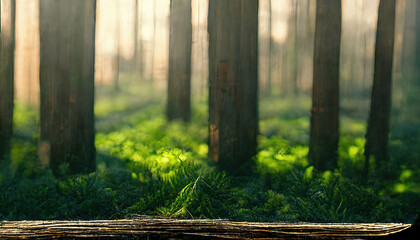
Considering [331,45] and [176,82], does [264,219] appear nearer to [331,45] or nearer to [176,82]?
[331,45]

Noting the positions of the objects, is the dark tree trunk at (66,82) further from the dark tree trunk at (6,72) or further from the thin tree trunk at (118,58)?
the thin tree trunk at (118,58)

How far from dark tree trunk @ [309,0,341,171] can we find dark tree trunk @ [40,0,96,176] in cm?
317

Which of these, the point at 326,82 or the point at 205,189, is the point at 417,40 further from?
the point at 205,189

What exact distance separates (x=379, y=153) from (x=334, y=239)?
3328mm

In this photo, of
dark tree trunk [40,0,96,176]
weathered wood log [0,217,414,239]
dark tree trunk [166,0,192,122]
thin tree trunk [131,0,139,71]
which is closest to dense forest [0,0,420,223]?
dark tree trunk [40,0,96,176]

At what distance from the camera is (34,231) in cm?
280

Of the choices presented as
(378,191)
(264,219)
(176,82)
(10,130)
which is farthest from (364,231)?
(176,82)

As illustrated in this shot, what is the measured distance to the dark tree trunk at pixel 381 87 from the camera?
5477 mm

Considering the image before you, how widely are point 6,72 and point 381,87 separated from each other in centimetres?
574

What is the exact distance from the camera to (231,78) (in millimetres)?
4883

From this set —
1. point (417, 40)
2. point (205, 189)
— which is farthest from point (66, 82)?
point (417, 40)

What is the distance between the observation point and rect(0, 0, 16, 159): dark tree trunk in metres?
5.63

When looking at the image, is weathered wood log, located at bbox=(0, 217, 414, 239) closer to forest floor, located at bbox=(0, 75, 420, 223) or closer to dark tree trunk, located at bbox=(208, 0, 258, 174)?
forest floor, located at bbox=(0, 75, 420, 223)

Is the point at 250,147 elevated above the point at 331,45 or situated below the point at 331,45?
below
